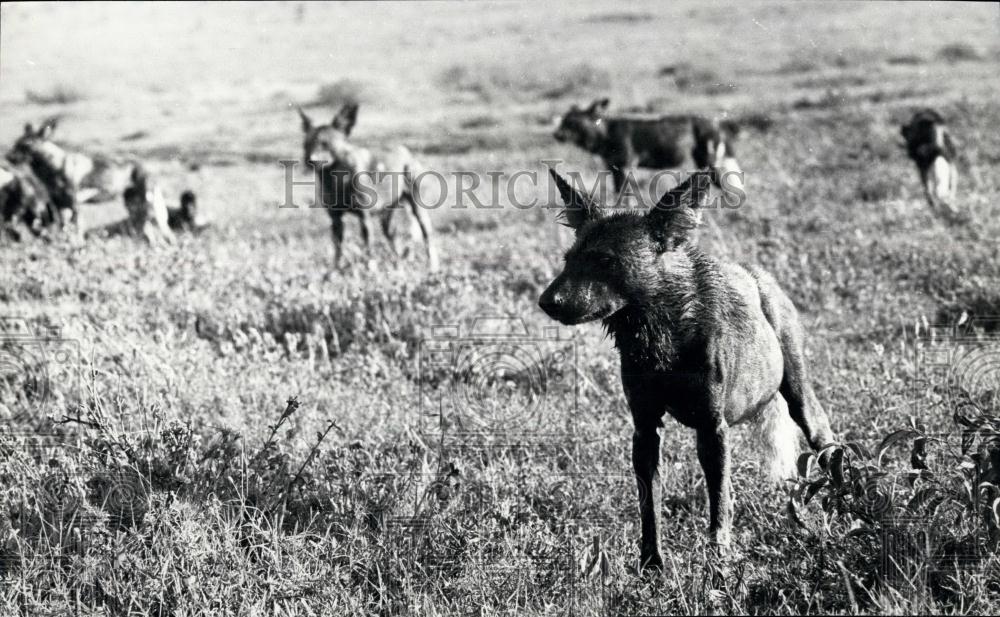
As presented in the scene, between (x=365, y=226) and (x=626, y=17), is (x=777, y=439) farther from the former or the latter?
(x=626, y=17)

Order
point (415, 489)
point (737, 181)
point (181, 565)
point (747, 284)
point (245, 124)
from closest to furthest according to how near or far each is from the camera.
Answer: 1. point (181, 565)
2. point (747, 284)
3. point (415, 489)
4. point (737, 181)
5. point (245, 124)

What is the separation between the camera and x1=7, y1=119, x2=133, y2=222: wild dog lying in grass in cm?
1359

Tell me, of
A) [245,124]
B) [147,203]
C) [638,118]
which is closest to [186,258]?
[147,203]

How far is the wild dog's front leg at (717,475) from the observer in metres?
3.81

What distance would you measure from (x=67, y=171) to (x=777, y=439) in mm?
12198

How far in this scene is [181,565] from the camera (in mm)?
3961

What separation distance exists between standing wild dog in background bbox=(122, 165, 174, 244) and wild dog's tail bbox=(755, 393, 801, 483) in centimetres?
962

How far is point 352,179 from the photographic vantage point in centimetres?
1037

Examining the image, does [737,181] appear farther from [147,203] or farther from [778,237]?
[147,203]

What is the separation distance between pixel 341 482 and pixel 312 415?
78 cm

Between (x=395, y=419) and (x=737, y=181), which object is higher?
(x=737, y=181)

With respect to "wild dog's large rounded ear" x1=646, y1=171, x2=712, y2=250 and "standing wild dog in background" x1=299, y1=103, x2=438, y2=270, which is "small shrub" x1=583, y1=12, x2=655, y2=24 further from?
"wild dog's large rounded ear" x1=646, y1=171, x2=712, y2=250

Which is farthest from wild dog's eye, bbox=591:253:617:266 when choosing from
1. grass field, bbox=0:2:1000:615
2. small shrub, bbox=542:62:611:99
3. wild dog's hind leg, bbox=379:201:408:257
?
small shrub, bbox=542:62:611:99

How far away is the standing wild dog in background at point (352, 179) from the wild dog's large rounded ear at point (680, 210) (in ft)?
20.4
